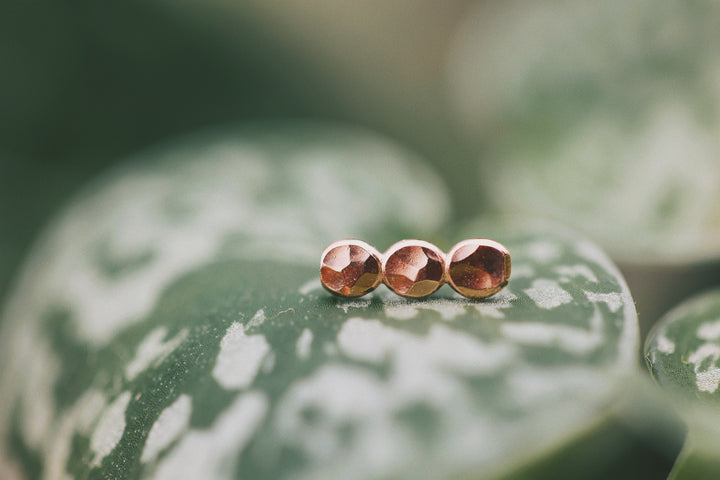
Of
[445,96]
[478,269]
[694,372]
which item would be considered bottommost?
[694,372]

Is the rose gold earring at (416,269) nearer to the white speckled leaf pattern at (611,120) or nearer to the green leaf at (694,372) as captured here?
the green leaf at (694,372)

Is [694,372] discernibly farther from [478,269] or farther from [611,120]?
[611,120]

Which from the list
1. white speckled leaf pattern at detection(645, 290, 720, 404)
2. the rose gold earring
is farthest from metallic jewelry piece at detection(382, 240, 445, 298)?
white speckled leaf pattern at detection(645, 290, 720, 404)

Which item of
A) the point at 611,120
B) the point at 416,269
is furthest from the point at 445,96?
the point at 416,269

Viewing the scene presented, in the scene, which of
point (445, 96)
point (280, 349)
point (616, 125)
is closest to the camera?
point (280, 349)

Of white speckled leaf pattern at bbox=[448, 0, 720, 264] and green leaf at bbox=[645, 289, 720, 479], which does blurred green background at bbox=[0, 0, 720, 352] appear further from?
green leaf at bbox=[645, 289, 720, 479]

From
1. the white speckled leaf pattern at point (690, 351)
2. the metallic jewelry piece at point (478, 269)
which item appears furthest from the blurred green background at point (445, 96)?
the metallic jewelry piece at point (478, 269)

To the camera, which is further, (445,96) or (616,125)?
(445,96)
